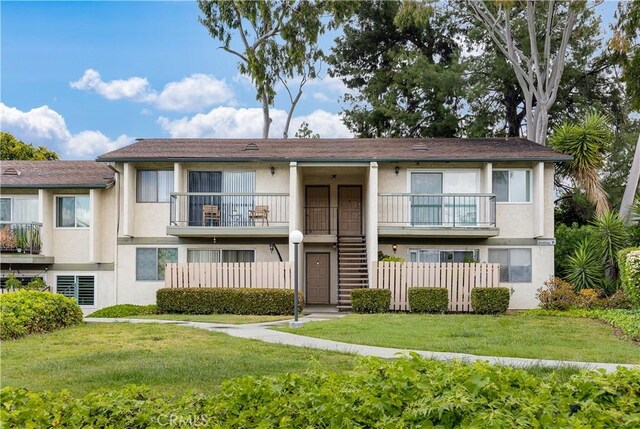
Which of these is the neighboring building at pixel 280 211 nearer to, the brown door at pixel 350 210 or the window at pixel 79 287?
the window at pixel 79 287

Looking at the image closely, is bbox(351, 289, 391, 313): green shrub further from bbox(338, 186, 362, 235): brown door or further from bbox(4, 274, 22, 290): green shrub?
bbox(4, 274, 22, 290): green shrub

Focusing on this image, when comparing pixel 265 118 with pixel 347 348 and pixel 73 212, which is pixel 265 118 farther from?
pixel 347 348

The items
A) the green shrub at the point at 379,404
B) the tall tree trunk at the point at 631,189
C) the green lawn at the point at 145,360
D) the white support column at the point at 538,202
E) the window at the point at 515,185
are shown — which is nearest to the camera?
the green shrub at the point at 379,404

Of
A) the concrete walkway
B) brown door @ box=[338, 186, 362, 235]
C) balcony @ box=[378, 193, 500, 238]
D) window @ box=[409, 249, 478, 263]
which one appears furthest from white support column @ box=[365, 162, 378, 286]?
the concrete walkway

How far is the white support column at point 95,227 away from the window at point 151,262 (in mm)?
1501

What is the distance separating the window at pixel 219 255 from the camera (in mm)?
22000

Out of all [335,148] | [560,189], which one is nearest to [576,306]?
[335,148]

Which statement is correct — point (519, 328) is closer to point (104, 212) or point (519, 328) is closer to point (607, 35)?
point (104, 212)

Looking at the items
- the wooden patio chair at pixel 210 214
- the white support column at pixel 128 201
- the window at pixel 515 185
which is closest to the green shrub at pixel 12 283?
the white support column at pixel 128 201

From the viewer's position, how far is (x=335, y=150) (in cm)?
2308

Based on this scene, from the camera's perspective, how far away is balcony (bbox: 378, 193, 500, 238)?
21.0 m

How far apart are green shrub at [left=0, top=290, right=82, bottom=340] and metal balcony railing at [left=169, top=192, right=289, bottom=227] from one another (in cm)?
746

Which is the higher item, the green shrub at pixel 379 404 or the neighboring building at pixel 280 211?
the neighboring building at pixel 280 211

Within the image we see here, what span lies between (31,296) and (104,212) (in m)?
8.85
